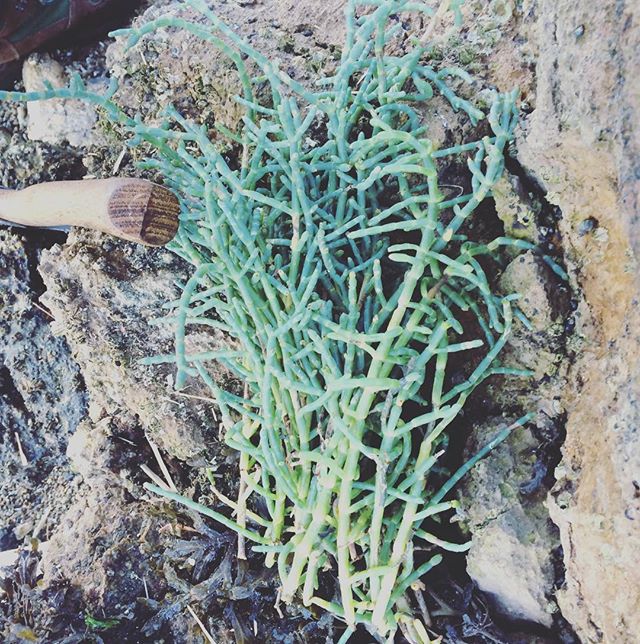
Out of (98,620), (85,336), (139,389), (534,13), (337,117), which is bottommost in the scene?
(98,620)

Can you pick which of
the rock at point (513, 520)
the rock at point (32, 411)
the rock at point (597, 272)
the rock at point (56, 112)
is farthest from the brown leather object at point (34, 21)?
the rock at point (513, 520)

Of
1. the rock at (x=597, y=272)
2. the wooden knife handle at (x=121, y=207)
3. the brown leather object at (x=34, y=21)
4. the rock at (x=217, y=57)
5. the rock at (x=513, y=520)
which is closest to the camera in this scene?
the rock at (x=597, y=272)

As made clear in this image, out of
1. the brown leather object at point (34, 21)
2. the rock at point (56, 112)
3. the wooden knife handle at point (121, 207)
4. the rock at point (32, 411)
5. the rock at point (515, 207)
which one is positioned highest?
the brown leather object at point (34, 21)

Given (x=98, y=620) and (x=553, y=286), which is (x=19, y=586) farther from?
(x=553, y=286)

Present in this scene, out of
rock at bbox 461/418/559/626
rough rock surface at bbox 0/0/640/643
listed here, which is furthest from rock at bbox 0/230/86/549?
rock at bbox 461/418/559/626

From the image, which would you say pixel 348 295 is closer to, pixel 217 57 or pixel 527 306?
pixel 527 306

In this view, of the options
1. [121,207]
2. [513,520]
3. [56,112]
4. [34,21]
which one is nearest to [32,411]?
[56,112]

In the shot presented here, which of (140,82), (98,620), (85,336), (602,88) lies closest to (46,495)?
(98,620)

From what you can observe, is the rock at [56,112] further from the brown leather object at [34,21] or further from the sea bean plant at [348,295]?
the sea bean plant at [348,295]
